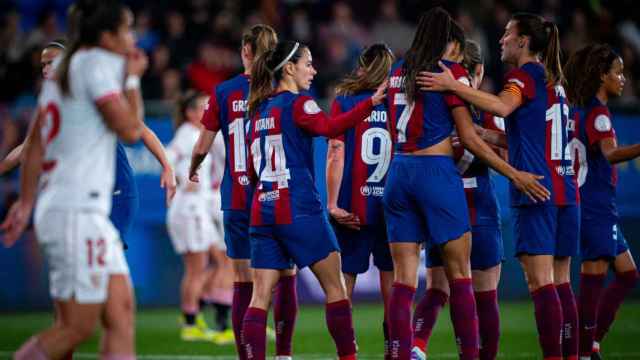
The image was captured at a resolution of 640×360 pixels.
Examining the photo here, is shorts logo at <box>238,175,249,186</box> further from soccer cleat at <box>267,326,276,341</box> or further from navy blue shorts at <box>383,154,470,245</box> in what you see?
soccer cleat at <box>267,326,276,341</box>

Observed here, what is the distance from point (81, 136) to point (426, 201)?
2485mm

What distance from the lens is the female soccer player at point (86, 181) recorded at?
575 cm

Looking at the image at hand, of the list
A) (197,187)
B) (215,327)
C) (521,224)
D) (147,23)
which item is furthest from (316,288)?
(521,224)

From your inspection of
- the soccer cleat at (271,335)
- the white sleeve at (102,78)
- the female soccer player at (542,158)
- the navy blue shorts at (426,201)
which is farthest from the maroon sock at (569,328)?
the soccer cleat at (271,335)

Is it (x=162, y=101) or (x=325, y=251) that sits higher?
(x=162, y=101)

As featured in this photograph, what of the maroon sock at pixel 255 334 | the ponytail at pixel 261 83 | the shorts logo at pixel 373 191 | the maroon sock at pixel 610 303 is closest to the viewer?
the maroon sock at pixel 255 334

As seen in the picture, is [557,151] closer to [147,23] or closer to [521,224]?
[521,224]

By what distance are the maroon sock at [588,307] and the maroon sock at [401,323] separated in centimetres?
204

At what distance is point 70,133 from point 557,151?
357 cm

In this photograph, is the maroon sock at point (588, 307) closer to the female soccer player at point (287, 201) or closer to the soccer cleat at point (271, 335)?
the female soccer player at point (287, 201)

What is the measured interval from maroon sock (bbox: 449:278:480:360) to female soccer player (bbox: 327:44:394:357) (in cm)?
97

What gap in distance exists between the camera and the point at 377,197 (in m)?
8.30

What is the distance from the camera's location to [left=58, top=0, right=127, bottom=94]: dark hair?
19.4ft

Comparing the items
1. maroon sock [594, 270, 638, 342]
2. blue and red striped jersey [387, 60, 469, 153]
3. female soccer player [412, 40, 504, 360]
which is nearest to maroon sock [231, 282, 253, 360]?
female soccer player [412, 40, 504, 360]
